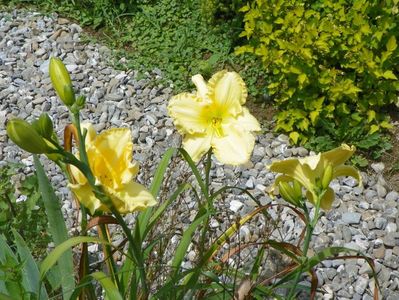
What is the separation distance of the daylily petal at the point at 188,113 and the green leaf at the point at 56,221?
0.40 m

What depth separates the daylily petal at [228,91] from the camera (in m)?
1.47

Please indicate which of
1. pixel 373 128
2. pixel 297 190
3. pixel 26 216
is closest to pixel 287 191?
pixel 297 190

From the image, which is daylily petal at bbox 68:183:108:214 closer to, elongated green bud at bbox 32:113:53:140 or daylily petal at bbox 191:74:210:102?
elongated green bud at bbox 32:113:53:140

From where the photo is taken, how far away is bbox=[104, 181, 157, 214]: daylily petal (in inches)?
49.6

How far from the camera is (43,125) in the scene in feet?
3.76

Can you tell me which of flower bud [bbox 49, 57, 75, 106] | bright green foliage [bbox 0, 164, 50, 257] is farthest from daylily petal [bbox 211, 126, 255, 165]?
bright green foliage [bbox 0, 164, 50, 257]

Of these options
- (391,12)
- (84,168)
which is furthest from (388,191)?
(84,168)

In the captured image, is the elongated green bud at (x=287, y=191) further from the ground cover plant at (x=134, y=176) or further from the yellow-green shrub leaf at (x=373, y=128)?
the yellow-green shrub leaf at (x=373, y=128)

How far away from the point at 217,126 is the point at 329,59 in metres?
1.68

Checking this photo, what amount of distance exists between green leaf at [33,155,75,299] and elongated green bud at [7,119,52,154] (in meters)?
0.54

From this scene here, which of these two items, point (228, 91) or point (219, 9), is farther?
point (219, 9)

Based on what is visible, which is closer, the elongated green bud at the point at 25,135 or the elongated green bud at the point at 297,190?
the elongated green bud at the point at 25,135

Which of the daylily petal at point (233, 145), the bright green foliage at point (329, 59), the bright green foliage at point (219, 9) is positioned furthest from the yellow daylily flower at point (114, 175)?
the bright green foliage at point (219, 9)

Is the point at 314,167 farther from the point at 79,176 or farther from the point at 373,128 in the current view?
the point at 373,128
